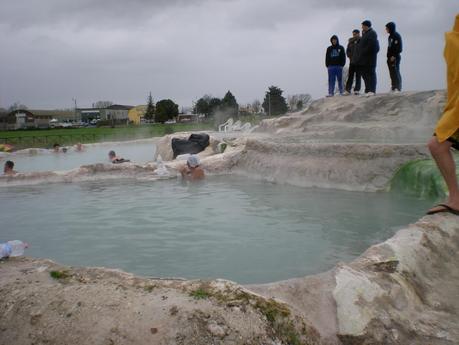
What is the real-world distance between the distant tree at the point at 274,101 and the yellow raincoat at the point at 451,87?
112 ft

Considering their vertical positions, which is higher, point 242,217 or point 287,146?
point 287,146

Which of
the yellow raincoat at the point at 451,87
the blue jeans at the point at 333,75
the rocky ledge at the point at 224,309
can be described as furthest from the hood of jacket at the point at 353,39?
the rocky ledge at the point at 224,309

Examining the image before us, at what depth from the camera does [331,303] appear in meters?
1.90

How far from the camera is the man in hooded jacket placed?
271cm

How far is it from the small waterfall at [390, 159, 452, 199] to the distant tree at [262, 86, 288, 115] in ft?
103

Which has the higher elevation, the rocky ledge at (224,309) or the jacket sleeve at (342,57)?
the jacket sleeve at (342,57)

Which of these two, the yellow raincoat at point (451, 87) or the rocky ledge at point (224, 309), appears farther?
the yellow raincoat at point (451, 87)

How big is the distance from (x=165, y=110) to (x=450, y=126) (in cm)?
5159

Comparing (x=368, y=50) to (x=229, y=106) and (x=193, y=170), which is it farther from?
(x=229, y=106)

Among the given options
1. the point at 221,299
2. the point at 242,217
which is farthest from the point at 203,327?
the point at 242,217

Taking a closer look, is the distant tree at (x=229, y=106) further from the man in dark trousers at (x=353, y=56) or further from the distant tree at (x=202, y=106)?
the man in dark trousers at (x=353, y=56)

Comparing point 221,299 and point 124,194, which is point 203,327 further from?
point 124,194

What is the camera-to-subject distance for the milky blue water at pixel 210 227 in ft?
10.7

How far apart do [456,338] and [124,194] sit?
18.8 ft
